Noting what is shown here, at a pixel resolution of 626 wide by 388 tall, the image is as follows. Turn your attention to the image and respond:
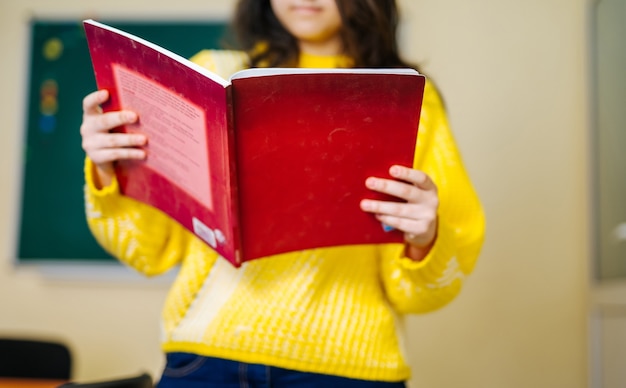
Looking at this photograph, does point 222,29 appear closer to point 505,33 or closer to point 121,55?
point 505,33

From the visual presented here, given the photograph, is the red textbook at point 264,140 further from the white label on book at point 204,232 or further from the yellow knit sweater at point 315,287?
the yellow knit sweater at point 315,287

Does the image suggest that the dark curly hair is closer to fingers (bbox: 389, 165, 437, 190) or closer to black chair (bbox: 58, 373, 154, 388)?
fingers (bbox: 389, 165, 437, 190)

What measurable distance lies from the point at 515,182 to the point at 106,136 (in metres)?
1.55

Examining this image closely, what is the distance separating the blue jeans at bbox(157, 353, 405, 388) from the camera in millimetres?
963

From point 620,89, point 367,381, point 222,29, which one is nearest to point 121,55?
point 367,381

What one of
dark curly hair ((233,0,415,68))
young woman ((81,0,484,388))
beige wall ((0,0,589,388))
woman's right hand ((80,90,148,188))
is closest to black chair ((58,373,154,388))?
young woman ((81,0,484,388))

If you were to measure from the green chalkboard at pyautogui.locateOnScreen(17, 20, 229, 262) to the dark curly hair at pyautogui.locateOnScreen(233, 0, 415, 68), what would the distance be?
108 cm

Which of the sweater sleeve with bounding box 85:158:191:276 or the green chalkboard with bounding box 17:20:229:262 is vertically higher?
the green chalkboard with bounding box 17:20:229:262

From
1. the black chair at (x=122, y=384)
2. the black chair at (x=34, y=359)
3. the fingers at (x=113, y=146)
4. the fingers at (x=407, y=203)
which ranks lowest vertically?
the black chair at (x=34, y=359)

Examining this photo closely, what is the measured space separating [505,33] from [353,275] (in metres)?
1.45

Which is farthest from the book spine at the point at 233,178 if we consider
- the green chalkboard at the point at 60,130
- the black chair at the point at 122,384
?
the green chalkboard at the point at 60,130

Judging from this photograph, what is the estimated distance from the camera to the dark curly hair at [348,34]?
46.6 inches

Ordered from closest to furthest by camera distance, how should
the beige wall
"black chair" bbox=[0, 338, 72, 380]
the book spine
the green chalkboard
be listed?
1. the book spine
2. "black chair" bbox=[0, 338, 72, 380]
3. the beige wall
4. the green chalkboard

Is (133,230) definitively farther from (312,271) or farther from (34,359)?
(34,359)
